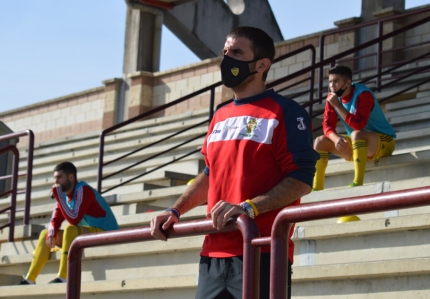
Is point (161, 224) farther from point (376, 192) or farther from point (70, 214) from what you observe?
A: point (70, 214)

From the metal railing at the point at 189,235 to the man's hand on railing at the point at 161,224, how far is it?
0.8 inches

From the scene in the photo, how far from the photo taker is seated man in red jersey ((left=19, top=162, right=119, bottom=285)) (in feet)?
28.9

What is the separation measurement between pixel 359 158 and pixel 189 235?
156 inches

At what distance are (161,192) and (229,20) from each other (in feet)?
34.3

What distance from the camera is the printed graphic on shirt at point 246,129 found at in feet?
14.0

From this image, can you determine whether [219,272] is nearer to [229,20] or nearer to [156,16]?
[156,16]

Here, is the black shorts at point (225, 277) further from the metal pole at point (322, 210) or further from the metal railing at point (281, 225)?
the metal pole at point (322, 210)

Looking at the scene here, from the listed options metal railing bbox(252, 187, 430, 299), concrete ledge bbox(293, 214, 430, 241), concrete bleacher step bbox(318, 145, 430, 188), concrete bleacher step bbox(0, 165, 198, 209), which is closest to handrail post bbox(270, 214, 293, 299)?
metal railing bbox(252, 187, 430, 299)

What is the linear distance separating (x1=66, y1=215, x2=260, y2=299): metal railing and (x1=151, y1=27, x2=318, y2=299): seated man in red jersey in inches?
3.4

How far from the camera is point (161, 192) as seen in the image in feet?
32.6

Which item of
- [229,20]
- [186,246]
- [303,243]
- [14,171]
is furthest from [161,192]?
[229,20]

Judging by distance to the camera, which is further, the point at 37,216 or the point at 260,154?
the point at 37,216

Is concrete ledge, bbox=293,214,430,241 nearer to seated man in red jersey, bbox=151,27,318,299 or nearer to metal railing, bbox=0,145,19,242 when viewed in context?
seated man in red jersey, bbox=151,27,318,299

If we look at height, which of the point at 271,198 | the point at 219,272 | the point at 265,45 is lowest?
the point at 219,272
